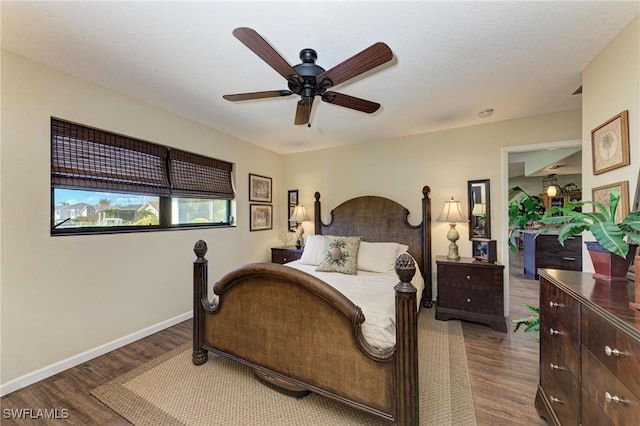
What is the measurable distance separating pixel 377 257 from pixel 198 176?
253cm

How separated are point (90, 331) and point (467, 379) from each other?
10.8 ft

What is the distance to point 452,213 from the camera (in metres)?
3.27

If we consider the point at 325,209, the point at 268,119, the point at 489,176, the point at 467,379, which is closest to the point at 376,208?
the point at 325,209

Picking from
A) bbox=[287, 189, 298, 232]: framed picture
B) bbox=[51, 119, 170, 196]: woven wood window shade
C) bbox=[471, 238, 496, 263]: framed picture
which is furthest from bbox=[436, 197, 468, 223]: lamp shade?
bbox=[51, 119, 170, 196]: woven wood window shade

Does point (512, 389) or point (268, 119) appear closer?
point (512, 389)

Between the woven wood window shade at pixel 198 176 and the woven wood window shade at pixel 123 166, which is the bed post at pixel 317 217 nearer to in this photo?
the woven wood window shade at pixel 198 176

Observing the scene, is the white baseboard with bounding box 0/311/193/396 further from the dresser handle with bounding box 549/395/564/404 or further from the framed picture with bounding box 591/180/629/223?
the framed picture with bounding box 591/180/629/223

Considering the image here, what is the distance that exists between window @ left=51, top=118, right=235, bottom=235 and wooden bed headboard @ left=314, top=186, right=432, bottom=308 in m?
1.80

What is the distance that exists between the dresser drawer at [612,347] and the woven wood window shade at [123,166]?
354cm

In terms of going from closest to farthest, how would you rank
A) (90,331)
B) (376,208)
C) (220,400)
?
1. (220,400)
2. (90,331)
3. (376,208)

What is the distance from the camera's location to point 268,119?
10.3 feet

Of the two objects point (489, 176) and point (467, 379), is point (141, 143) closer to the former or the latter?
point (467, 379)

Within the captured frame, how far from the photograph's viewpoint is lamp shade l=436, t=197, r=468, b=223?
10.6 ft

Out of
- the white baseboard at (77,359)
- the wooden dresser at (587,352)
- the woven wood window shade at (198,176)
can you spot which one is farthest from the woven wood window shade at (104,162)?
the wooden dresser at (587,352)
